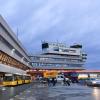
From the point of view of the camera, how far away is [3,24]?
92500mm

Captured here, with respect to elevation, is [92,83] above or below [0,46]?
below

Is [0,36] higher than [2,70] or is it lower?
higher

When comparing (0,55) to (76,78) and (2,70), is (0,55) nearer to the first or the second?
(2,70)

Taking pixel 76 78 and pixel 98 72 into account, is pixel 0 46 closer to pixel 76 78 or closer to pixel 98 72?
pixel 76 78

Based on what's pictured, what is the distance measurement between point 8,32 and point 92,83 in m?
37.4

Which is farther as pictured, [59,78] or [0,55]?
[59,78]

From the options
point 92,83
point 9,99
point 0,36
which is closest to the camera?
point 9,99

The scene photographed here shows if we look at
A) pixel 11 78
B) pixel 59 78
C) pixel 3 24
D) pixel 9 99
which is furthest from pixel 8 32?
pixel 9 99

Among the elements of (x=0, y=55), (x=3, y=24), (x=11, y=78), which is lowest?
(x=11, y=78)

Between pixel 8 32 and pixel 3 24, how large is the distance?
11164 millimetres

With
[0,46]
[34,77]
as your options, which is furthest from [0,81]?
[34,77]

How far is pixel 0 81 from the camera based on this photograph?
230 feet

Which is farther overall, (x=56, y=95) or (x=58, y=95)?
(x=58, y=95)

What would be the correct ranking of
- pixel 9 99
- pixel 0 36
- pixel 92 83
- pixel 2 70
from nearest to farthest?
pixel 9 99
pixel 92 83
pixel 2 70
pixel 0 36
